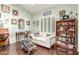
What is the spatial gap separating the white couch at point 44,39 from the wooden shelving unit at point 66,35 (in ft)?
0.36

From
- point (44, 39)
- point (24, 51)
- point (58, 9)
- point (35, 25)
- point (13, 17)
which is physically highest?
point (58, 9)

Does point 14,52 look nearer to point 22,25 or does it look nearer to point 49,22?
point 22,25

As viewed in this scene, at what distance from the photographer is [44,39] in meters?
1.94

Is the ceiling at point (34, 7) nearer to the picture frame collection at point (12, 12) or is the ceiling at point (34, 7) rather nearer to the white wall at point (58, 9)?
the white wall at point (58, 9)

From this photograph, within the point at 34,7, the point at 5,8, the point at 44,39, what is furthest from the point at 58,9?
the point at 5,8

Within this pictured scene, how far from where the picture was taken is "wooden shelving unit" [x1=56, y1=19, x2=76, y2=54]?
1861mm

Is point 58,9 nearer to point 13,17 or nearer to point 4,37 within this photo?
point 13,17

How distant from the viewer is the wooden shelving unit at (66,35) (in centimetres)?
186

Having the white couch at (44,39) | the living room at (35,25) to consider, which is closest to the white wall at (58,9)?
the living room at (35,25)

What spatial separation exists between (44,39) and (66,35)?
1.35ft

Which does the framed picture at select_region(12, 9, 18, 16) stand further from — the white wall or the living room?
the white wall

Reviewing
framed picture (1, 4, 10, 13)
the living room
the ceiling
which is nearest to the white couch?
the living room
